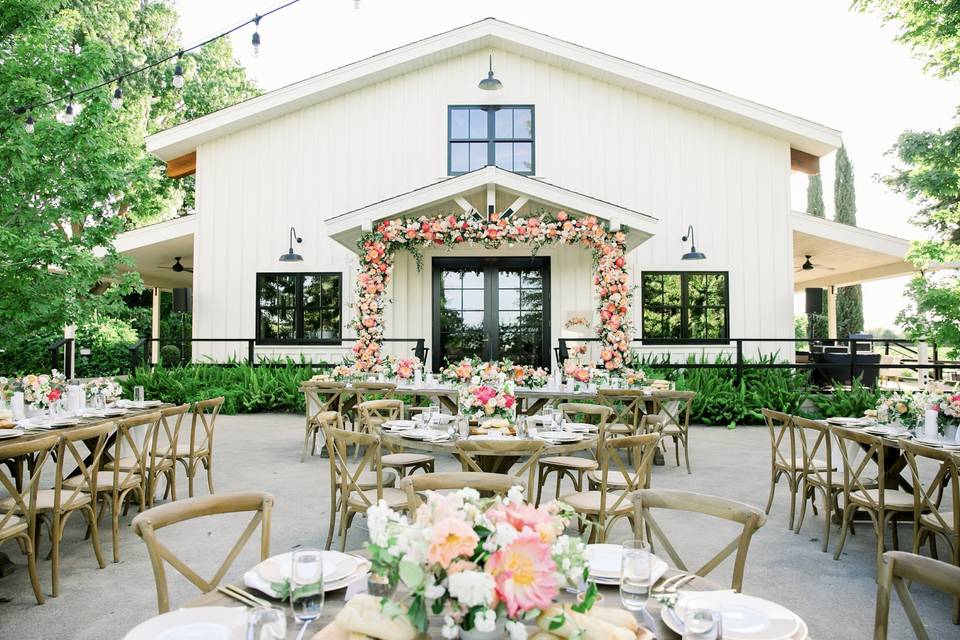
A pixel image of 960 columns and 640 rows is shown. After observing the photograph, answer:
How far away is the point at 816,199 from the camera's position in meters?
30.6

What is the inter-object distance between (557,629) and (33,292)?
1102cm

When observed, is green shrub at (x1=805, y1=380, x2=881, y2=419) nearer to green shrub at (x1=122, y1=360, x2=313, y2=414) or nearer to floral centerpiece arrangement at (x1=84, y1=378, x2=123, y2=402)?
green shrub at (x1=122, y1=360, x2=313, y2=414)

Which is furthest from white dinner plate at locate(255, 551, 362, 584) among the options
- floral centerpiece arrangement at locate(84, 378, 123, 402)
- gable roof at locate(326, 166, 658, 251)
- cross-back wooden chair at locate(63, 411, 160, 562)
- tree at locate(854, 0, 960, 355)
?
Result: tree at locate(854, 0, 960, 355)

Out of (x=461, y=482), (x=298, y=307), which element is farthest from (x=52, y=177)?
(x=461, y=482)

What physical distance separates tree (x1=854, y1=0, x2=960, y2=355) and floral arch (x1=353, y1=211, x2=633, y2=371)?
556cm

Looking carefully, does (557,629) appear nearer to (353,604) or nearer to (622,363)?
(353,604)

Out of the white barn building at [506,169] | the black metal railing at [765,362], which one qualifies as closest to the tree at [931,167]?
the black metal railing at [765,362]

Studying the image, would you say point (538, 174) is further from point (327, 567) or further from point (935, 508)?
point (327, 567)

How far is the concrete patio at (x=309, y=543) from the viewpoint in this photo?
348cm

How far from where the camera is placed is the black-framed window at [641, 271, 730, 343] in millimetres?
12383

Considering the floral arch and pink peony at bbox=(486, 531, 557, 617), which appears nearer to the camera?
pink peony at bbox=(486, 531, 557, 617)

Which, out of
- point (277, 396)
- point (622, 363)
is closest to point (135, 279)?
point (277, 396)

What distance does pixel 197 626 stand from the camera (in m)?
1.69

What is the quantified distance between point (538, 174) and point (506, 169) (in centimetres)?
93
